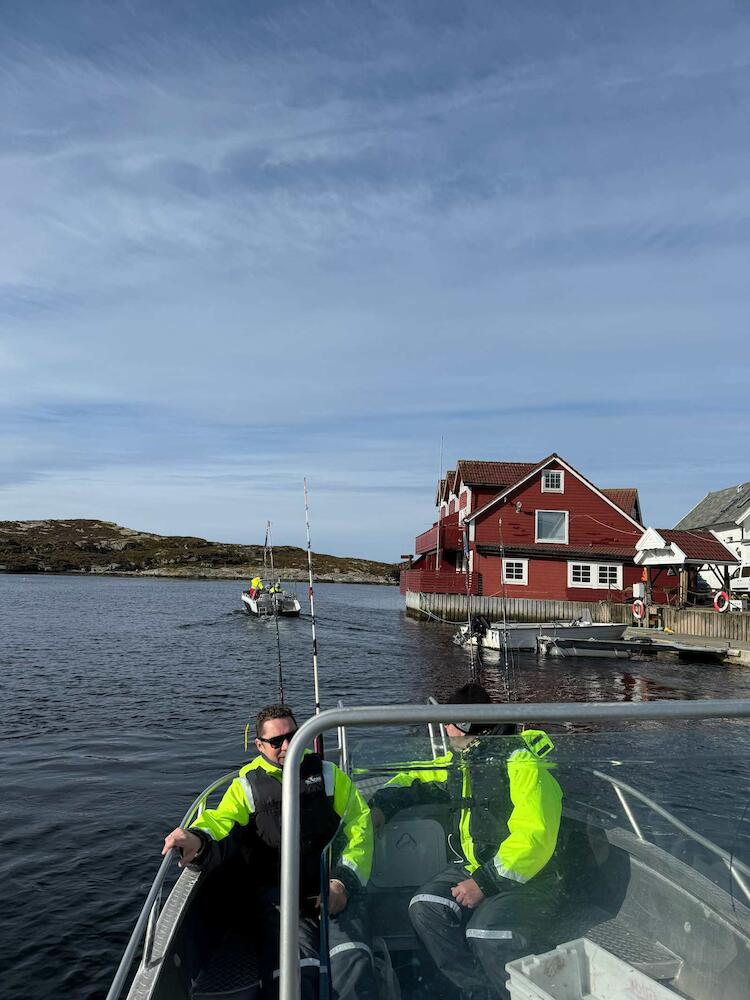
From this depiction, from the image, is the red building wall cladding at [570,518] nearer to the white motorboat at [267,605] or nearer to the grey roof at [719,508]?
the grey roof at [719,508]

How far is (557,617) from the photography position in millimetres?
41031

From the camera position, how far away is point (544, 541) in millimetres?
45781

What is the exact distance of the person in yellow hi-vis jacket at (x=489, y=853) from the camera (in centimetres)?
315

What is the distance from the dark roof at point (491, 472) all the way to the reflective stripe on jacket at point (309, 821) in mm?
45112

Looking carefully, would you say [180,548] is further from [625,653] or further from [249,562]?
[625,653]

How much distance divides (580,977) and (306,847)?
142cm

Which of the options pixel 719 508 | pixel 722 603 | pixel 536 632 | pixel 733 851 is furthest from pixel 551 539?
pixel 733 851

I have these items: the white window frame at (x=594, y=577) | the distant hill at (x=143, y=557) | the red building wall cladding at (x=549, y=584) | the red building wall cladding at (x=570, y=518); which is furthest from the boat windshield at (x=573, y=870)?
the distant hill at (x=143, y=557)

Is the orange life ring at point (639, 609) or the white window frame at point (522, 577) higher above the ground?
the white window frame at point (522, 577)

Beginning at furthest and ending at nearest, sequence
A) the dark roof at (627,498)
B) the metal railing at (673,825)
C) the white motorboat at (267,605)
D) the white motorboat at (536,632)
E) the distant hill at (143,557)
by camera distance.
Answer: the distant hill at (143,557)
the dark roof at (627,498)
the white motorboat at (267,605)
the white motorboat at (536,632)
the metal railing at (673,825)

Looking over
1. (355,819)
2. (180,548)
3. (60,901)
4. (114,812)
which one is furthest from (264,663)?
(180,548)

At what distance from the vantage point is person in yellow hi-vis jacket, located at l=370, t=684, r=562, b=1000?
3.15 metres

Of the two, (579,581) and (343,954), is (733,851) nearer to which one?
(343,954)

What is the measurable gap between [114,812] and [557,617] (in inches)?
1291
